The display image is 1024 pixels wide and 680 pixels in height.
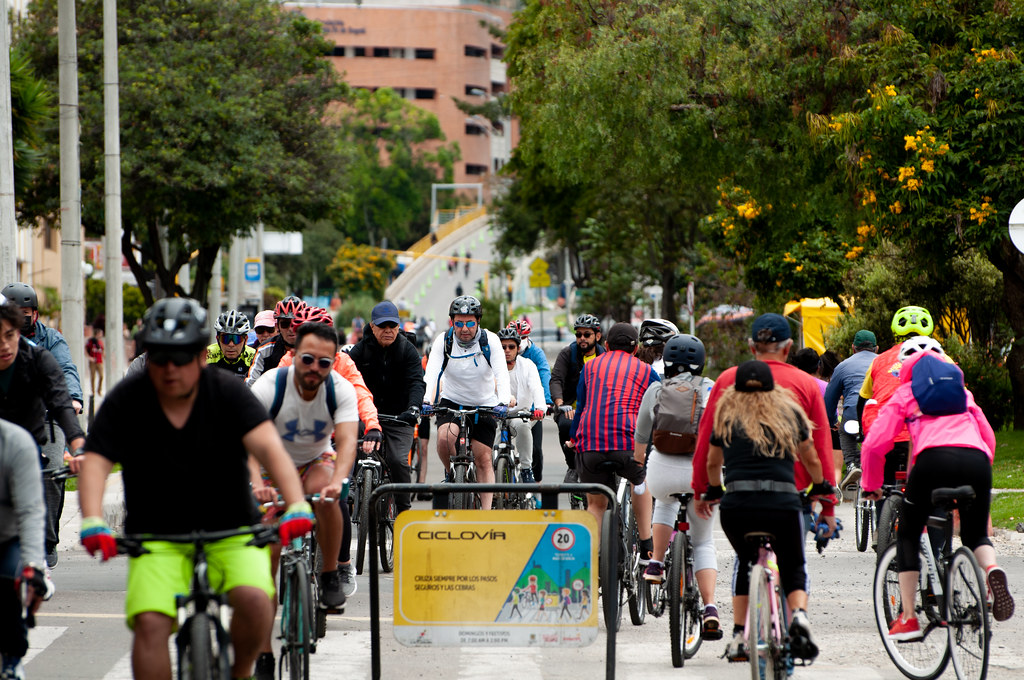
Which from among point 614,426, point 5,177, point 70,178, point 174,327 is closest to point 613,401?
point 614,426

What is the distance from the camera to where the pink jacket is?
6.94 metres

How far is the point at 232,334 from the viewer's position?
10.3 m

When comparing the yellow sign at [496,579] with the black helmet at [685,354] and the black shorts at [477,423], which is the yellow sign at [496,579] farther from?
the black shorts at [477,423]

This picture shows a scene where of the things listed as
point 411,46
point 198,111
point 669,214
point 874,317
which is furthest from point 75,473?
point 411,46

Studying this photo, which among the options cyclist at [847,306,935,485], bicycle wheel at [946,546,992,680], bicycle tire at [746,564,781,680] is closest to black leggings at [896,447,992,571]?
bicycle wheel at [946,546,992,680]

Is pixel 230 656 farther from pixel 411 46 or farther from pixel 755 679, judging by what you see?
pixel 411 46

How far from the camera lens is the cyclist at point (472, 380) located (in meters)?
11.2

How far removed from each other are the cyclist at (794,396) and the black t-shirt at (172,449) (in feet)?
7.47

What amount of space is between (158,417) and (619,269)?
1656 inches

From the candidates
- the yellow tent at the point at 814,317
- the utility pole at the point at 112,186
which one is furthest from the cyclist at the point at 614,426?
the yellow tent at the point at 814,317

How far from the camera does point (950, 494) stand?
6770mm

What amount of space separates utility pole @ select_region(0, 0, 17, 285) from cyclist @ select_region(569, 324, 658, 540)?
7.42 meters

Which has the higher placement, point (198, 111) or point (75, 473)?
point (198, 111)

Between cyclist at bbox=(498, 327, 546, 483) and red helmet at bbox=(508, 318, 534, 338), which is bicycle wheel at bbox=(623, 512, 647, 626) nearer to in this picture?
cyclist at bbox=(498, 327, 546, 483)
